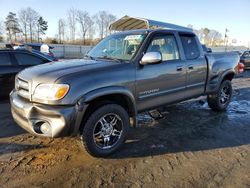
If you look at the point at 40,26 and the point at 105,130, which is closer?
the point at 105,130

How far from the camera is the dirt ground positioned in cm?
319

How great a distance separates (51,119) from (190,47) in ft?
10.9

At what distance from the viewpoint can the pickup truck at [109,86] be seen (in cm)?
330

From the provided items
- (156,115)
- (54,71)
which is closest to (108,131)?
(54,71)

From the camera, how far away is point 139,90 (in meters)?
4.10

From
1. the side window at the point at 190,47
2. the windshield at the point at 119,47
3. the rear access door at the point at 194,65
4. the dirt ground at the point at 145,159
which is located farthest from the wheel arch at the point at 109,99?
the side window at the point at 190,47

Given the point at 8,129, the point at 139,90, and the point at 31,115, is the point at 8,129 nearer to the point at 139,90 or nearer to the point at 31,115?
the point at 31,115

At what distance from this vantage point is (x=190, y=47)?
527cm

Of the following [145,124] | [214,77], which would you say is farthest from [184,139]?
[214,77]

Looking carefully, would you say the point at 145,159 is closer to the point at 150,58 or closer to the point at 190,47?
the point at 150,58

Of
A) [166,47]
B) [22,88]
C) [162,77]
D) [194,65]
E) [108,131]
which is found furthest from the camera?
[194,65]

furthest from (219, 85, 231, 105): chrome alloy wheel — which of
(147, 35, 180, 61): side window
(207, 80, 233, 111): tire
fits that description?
(147, 35, 180, 61): side window

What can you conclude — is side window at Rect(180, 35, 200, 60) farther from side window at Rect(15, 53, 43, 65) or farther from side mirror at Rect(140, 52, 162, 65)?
side window at Rect(15, 53, 43, 65)

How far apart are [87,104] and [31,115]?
76 cm
